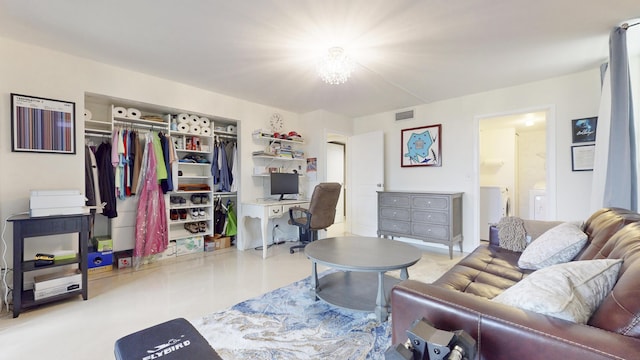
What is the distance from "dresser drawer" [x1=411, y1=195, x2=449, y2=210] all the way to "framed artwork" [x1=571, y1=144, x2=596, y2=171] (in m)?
1.46

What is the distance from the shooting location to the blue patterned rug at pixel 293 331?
5.51 feet

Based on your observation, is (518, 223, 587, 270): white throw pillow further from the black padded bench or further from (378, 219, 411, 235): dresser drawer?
(378, 219, 411, 235): dresser drawer

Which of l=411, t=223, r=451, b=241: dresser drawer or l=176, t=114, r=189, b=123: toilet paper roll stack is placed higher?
l=176, t=114, r=189, b=123: toilet paper roll stack

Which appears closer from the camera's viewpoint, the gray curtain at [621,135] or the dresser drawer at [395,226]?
the gray curtain at [621,135]

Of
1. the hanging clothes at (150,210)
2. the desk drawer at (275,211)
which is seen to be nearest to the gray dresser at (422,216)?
the desk drawer at (275,211)

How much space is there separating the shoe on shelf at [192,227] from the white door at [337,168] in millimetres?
3497

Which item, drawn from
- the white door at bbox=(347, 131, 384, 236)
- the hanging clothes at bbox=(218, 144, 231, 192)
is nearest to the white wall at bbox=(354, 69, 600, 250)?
the white door at bbox=(347, 131, 384, 236)

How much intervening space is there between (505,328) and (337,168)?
6133 millimetres

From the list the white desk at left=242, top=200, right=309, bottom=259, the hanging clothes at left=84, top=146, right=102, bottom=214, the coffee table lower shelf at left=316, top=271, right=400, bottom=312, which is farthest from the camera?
the white desk at left=242, top=200, right=309, bottom=259

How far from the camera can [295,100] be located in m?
4.16

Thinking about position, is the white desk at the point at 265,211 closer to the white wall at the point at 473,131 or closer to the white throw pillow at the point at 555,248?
the white wall at the point at 473,131

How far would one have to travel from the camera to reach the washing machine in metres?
4.66

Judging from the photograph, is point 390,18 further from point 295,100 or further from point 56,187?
point 56,187

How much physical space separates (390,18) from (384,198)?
2858 mm
